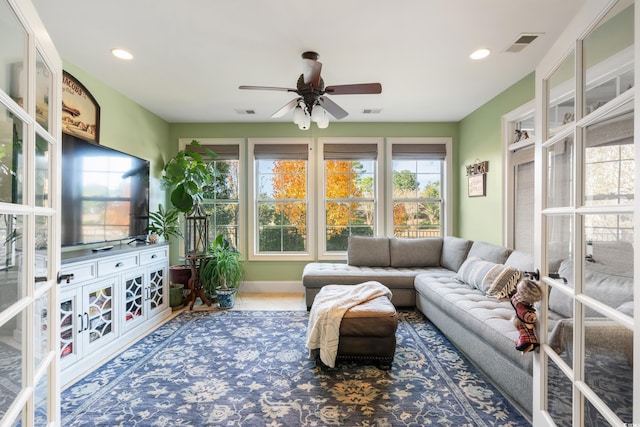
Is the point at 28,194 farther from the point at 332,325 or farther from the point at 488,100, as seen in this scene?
the point at 488,100

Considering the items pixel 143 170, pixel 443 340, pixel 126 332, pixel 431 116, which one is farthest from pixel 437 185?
pixel 126 332

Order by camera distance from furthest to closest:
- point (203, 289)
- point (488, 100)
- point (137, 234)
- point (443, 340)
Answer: point (203, 289) < point (488, 100) < point (137, 234) < point (443, 340)

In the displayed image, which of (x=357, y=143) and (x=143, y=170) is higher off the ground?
(x=357, y=143)

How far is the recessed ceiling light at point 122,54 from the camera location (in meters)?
2.47

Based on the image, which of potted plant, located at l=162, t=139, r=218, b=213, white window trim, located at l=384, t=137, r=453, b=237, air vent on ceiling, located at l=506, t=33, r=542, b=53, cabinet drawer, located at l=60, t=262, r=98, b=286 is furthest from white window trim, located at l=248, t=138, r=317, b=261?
air vent on ceiling, located at l=506, t=33, r=542, b=53

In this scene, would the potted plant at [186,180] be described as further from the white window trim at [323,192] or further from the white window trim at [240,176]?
the white window trim at [323,192]

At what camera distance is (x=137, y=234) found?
10.6 feet

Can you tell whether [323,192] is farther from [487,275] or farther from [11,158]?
[11,158]

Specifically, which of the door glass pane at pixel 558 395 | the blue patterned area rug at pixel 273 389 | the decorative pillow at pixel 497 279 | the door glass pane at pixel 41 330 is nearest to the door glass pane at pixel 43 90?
the door glass pane at pixel 41 330

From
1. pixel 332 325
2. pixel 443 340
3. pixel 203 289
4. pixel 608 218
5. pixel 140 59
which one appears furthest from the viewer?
pixel 203 289

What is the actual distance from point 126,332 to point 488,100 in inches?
186

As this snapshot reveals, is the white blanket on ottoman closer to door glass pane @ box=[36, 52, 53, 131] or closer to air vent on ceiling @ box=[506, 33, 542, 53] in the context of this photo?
door glass pane @ box=[36, 52, 53, 131]

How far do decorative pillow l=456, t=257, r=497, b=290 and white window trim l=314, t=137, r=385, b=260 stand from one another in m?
1.53

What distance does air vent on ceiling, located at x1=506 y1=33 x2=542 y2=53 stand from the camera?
2.25m
